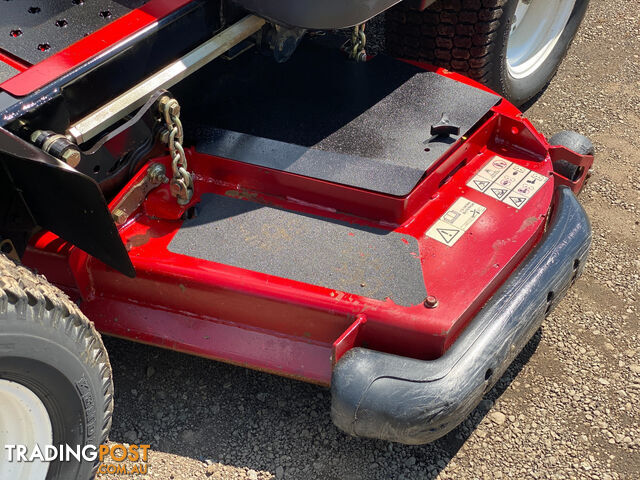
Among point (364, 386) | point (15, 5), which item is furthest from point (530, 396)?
point (15, 5)

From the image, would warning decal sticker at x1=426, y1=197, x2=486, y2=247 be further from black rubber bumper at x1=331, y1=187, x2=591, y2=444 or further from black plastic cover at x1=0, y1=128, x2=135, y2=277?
black plastic cover at x1=0, y1=128, x2=135, y2=277

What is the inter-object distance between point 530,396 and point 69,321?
113 cm

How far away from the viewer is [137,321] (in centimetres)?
178

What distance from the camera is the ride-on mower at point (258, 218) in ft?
4.82

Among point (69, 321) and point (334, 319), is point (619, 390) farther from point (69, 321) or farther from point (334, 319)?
point (69, 321)

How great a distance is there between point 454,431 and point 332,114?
0.85m

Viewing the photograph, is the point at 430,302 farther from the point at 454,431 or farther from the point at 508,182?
the point at 508,182

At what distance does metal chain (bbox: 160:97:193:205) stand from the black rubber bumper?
539 millimetres

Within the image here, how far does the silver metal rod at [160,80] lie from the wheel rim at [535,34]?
1250 millimetres

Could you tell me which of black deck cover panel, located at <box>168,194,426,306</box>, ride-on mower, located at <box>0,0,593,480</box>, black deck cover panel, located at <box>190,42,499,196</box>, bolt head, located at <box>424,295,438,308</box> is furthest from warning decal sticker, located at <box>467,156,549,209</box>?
bolt head, located at <box>424,295,438,308</box>

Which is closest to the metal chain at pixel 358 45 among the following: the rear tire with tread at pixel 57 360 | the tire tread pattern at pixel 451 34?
the tire tread pattern at pixel 451 34

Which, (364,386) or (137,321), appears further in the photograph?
(137,321)

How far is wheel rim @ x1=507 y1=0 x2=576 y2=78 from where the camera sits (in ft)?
9.07

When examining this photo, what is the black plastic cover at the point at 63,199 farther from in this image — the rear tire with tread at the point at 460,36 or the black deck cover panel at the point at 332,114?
the rear tire with tread at the point at 460,36
